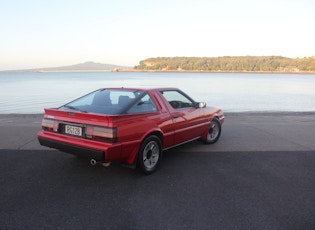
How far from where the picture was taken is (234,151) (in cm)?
620

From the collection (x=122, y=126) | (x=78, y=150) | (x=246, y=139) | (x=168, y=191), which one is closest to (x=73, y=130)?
(x=78, y=150)

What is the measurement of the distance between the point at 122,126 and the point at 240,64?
545ft

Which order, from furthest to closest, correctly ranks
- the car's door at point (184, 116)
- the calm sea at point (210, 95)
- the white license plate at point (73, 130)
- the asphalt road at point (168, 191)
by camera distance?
1. the calm sea at point (210, 95)
2. the car's door at point (184, 116)
3. the white license plate at point (73, 130)
4. the asphalt road at point (168, 191)

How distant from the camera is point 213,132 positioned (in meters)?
6.88

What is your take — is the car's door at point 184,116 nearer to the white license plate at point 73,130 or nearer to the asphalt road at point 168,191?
the asphalt road at point 168,191

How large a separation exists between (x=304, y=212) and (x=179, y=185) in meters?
1.74

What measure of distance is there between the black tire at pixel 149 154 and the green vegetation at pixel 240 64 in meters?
163

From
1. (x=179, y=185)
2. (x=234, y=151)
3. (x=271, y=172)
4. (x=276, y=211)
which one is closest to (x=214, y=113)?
(x=234, y=151)

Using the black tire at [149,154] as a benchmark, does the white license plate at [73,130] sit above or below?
above

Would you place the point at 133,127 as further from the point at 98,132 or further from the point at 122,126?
the point at 98,132

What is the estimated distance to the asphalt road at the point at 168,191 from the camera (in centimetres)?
319

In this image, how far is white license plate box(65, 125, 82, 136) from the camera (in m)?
4.18

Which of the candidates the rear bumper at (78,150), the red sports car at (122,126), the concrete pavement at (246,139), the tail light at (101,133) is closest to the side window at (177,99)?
the red sports car at (122,126)

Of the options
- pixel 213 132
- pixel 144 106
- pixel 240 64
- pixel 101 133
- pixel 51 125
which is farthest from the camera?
pixel 240 64
